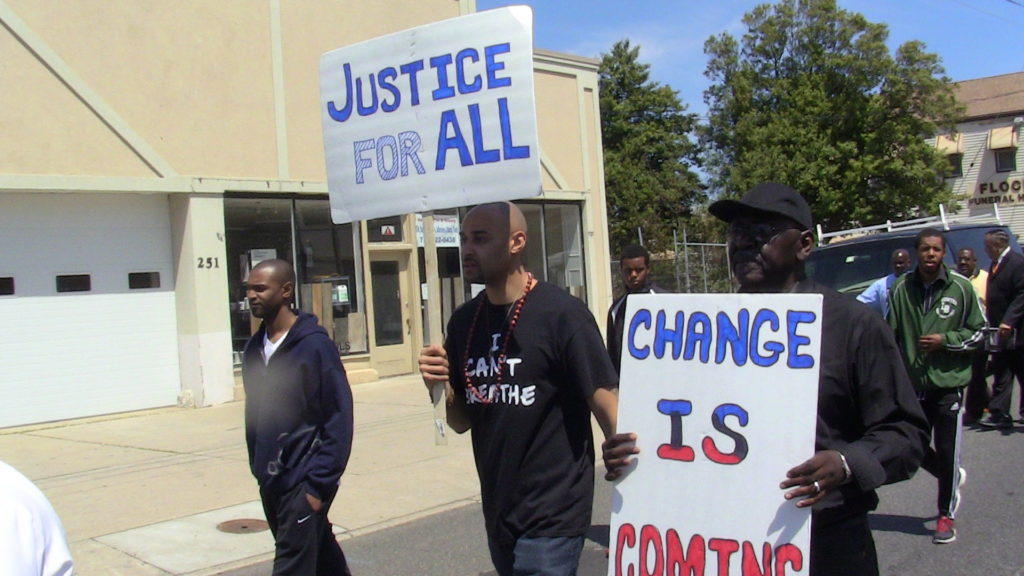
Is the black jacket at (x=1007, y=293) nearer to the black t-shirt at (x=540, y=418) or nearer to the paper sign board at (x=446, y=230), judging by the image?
the black t-shirt at (x=540, y=418)

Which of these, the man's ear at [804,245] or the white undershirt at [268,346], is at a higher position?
the man's ear at [804,245]

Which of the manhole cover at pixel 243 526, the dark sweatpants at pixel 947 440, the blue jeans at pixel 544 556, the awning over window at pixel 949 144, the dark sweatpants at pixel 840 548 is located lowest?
the manhole cover at pixel 243 526

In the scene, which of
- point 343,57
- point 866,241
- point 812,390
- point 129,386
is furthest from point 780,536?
point 129,386

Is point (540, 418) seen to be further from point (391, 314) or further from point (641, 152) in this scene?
point (641, 152)

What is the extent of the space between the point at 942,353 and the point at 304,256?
1136 cm

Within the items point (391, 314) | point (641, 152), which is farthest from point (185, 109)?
point (641, 152)

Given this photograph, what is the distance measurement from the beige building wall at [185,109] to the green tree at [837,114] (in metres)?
23.6

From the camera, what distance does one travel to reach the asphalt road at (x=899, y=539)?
19.0 feet

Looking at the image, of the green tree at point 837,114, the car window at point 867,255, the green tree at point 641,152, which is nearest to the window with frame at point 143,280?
the car window at point 867,255

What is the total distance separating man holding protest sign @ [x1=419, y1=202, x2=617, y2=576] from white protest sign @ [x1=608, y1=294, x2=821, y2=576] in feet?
1.67

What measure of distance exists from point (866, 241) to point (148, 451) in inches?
337

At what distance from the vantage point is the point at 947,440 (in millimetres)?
6121

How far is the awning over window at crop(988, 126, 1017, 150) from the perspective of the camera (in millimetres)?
40250

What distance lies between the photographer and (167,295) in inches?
556
